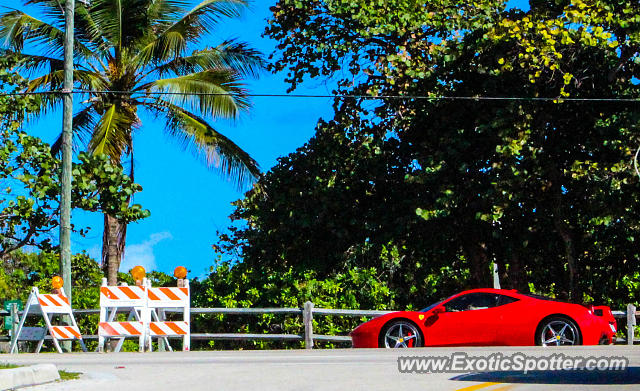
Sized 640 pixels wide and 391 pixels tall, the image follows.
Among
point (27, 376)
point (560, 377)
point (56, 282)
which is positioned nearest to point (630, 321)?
point (560, 377)

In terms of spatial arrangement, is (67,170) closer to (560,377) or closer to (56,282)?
(56,282)

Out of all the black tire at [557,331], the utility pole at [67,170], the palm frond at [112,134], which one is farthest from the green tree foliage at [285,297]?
the black tire at [557,331]

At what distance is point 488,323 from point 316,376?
7463 mm

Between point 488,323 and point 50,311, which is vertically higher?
point 50,311

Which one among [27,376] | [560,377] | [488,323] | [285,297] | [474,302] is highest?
[285,297]

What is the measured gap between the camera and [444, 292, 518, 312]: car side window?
17.6m

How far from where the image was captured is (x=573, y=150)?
Answer: 22.7m

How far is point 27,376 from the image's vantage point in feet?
32.9

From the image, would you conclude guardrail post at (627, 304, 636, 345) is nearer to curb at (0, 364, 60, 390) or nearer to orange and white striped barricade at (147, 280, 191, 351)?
orange and white striped barricade at (147, 280, 191, 351)

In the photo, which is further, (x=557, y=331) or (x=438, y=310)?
(x=438, y=310)

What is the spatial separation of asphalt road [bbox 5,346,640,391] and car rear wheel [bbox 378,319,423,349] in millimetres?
3035

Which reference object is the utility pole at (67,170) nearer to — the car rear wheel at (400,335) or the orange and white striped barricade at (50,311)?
the orange and white striped barricade at (50,311)

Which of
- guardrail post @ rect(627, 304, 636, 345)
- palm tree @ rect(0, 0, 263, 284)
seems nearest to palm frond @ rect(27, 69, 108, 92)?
palm tree @ rect(0, 0, 263, 284)

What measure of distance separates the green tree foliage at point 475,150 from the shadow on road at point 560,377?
399 inches
